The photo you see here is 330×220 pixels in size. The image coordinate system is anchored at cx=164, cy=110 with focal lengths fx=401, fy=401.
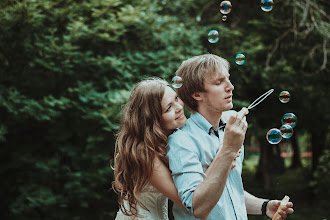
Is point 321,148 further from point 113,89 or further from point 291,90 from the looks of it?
point 113,89

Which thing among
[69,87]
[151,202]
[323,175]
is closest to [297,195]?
[323,175]

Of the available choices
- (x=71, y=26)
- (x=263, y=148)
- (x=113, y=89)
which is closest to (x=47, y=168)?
(x=113, y=89)

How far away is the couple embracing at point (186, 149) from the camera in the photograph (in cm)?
181

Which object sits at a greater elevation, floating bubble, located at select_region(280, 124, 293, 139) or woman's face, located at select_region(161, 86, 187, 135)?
woman's face, located at select_region(161, 86, 187, 135)

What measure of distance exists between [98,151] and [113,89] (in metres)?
0.73

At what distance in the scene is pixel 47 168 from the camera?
14.9ft

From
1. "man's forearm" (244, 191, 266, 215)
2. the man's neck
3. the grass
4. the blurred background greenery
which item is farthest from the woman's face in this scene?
the grass

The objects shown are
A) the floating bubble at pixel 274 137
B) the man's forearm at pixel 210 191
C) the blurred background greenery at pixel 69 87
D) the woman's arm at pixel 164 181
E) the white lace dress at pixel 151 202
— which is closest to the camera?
the man's forearm at pixel 210 191

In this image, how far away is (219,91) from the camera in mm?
2031

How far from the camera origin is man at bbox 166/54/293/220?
5.80ft

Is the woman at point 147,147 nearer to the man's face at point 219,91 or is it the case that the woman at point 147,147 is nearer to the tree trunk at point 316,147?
the man's face at point 219,91

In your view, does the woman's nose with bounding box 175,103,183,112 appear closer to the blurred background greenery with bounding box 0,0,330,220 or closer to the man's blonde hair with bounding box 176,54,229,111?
the man's blonde hair with bounding box 176,54,229,111

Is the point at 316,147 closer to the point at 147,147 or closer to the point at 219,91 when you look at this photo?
the point at 219,91

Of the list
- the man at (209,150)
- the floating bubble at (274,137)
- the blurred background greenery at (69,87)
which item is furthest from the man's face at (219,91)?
the blurred background greenery at (69,87)
